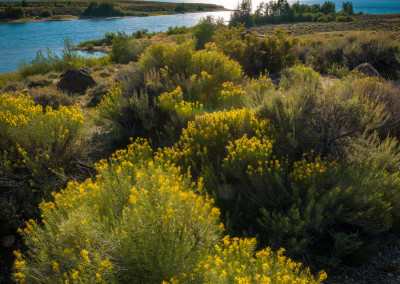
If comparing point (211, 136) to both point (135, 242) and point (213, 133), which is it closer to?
point (213, 133)

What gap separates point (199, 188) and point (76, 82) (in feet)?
27.0

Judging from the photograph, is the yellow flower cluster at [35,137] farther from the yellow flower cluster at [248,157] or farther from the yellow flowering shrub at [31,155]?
the yellow flower cluster at [248,157]

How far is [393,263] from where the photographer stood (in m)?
2.58

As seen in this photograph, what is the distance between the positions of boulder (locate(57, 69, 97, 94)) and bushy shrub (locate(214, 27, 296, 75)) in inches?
190

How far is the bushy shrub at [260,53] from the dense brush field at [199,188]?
3.40 metres

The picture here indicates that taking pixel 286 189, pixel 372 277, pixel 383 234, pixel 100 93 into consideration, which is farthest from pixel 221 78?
pixel 372 277

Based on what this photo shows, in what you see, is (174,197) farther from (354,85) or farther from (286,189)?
(354,85)

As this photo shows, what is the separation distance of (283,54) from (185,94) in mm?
5608

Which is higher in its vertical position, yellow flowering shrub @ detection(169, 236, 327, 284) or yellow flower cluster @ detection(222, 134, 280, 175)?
yellow flower cluster @ detection(222, 134, 280, 175)

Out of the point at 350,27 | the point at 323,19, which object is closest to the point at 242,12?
the point at 350,27

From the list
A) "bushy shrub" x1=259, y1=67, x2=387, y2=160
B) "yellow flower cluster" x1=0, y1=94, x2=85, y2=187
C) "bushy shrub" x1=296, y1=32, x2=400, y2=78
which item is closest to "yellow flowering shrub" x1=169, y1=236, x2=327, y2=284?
"bushy shrub" x1=259, y1=67, x2=387, y2=160

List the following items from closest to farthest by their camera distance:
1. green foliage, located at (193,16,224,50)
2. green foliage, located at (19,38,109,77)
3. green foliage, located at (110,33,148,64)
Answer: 1. green foliage, located at (19,38,109,77)
2. green foliage, located at (110,33,148,64)
3. green foliage, located at (193,16,224,50)

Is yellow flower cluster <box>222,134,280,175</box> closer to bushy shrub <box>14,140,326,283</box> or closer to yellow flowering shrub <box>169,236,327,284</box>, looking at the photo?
bushy shrub <box>14,140,326,283</box>

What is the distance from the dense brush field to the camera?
2072 mm
